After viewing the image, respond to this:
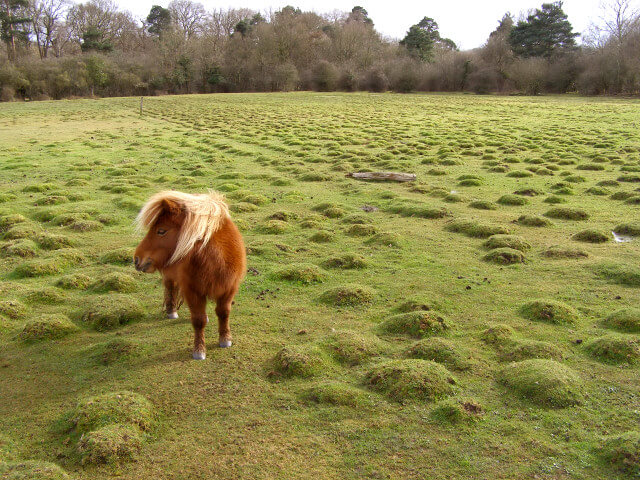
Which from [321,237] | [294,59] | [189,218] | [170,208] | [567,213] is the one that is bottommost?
[321,237]

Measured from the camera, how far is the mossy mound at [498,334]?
19.5ft

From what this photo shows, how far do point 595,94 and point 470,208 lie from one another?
6522 cm

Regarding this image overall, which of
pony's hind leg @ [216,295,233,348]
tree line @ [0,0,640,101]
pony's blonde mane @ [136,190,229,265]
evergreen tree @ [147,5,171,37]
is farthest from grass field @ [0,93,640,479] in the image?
evergreen tree @ [147,5,171,37]

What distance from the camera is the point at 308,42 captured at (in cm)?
8794

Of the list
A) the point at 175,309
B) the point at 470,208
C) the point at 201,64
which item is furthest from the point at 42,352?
the point at 201,64

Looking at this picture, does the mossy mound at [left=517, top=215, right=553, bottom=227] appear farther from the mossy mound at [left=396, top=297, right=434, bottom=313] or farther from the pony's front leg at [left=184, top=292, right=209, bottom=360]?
the pony's front leg at [left=184, top=292, right=209, bottom=360]

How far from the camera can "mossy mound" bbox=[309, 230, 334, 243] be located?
10.1 m

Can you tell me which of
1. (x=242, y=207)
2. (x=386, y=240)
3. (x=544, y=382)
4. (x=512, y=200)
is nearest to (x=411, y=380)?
(x=544, y=382)

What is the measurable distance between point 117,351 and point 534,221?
9.14m

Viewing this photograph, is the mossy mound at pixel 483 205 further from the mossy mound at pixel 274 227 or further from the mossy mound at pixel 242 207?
the mossy mound at pixel 242 207

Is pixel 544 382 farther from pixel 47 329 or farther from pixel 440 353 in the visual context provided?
pixel 47 329

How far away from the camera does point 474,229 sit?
10406 mm

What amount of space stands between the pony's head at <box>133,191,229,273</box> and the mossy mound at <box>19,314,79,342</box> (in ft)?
6.08

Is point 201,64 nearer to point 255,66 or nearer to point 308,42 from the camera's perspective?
point 255,66
